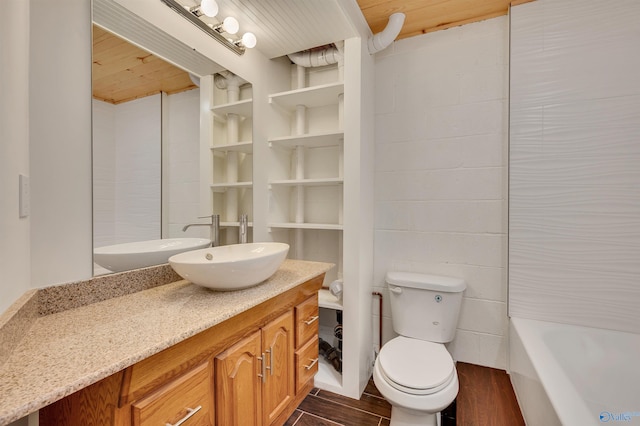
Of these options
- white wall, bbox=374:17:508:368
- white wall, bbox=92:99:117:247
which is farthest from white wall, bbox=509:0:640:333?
white wall, bbox=92:99:117:247

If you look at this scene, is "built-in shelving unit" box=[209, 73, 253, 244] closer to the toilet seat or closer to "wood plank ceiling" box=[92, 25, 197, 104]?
"wood plank ceiling" box=[92, 25, 197, 104]

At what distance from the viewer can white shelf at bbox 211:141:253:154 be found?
174 cm

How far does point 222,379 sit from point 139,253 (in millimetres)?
673

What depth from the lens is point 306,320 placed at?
166cm

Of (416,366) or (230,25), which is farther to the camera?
(230,25)

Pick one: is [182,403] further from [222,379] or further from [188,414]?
[222,379]

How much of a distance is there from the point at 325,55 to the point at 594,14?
1568mm

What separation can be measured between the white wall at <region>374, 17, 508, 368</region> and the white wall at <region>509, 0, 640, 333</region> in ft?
0.36

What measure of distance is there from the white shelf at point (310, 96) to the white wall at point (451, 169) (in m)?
0.37

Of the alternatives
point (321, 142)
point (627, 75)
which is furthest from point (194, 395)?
point (627, 75)

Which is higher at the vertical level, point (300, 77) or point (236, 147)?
point (300, 77)

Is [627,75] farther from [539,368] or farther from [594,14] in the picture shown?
[539,368]

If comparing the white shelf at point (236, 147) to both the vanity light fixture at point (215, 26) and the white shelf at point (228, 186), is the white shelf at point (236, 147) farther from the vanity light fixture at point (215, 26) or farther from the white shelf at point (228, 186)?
the vanity light fixture at point (215, 26)

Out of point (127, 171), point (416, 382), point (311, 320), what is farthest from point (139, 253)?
point (416, 382)
